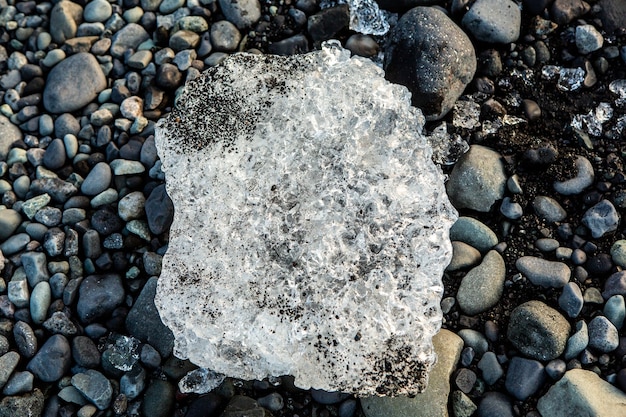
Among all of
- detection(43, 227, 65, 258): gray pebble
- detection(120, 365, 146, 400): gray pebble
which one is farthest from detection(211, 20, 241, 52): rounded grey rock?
detection(120, 365, 146, 400): gray pebble

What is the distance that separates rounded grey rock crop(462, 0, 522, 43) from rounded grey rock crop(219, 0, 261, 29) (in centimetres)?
127

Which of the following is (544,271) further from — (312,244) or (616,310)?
(312,244)

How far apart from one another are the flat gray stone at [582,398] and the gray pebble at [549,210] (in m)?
0.79

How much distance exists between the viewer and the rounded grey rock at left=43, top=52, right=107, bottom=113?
150 inches

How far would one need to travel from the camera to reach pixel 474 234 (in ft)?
10.8

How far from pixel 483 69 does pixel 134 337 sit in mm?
2469

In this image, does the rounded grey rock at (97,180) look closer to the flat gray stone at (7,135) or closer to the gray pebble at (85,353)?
the flat gray stone at (7,135)

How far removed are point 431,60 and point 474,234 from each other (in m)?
0.97

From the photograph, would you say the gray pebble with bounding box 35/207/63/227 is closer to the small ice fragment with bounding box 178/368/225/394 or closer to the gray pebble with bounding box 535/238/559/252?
the small ice fragment with bounding box 178/368/225/394

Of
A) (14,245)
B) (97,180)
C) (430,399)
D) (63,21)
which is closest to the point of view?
(430,399)

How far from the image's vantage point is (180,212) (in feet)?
9.82

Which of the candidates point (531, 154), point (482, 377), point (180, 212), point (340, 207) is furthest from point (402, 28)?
point (482, 377)

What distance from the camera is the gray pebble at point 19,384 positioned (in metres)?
3.10

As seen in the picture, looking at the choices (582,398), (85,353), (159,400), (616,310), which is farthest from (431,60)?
(85,353)
